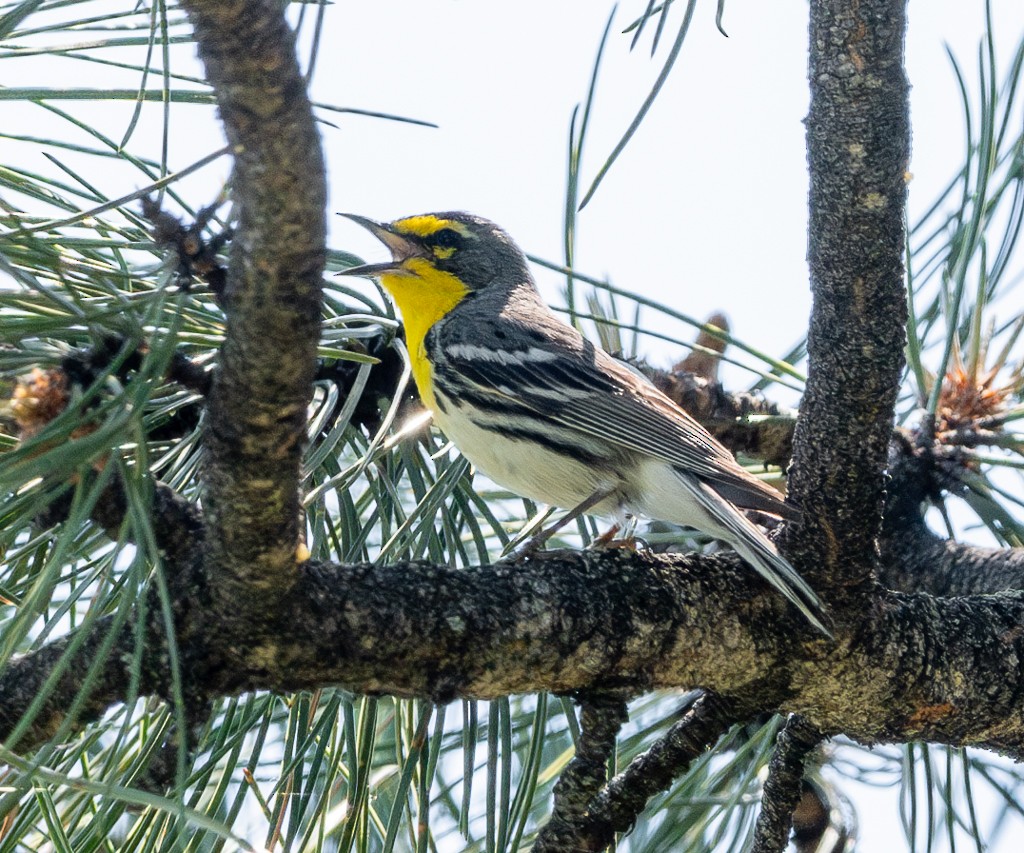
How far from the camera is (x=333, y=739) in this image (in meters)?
2.00

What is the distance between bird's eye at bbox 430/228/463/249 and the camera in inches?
128

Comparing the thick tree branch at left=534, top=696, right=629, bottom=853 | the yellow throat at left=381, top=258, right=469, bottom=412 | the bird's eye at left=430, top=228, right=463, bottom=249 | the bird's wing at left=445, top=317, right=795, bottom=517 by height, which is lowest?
the thick tree branch at left=534, top=696, right=629, bottom=853

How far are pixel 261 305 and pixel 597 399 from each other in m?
1.55

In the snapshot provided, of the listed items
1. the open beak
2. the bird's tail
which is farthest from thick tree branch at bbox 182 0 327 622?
the open beak

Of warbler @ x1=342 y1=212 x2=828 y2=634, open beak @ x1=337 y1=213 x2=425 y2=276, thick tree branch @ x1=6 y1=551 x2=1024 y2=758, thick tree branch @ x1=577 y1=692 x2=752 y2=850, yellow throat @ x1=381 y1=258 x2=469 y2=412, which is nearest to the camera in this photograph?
thick tree branch @ x1=6 y1=551 x2=1024 y2=758

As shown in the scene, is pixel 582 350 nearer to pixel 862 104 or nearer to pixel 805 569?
pixel 805 569

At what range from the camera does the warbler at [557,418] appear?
92.4 inches

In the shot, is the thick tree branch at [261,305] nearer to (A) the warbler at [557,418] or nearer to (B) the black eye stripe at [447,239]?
(A) the warbler at [557,418]

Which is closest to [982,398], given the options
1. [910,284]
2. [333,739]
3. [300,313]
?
[910,284]

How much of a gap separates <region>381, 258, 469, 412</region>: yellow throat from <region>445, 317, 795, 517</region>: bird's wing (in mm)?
155

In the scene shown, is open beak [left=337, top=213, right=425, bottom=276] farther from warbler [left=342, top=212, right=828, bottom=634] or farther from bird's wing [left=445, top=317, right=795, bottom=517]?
bird's wing [left=445, top=317, right=795, bottom=517]

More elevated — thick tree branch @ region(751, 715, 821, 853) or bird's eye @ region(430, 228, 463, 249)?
bird's eye @ region(430, 228, 463, 249)

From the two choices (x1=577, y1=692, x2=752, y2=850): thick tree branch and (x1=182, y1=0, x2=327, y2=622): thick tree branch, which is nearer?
(x1=182, y1=0, x2=327, y2=622): thick tree branch

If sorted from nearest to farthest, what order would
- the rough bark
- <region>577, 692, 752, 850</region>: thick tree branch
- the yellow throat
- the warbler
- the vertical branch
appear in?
1. the rough bark
2. the vertical branch
3. <region>577, 692, 752, 850</region>: thick tree branch
4. the warbler
5. the yellow throat
